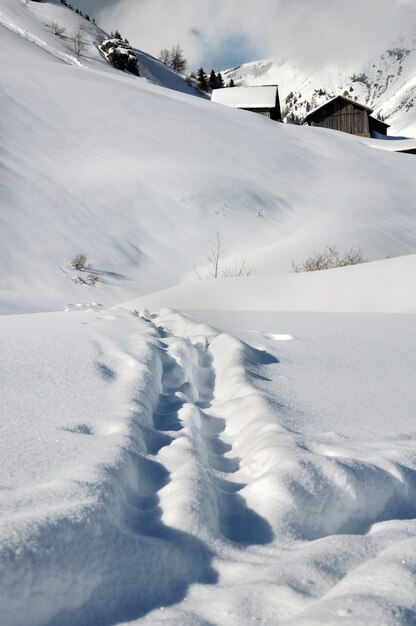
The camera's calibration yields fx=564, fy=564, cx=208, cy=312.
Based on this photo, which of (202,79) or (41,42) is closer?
(41,42)

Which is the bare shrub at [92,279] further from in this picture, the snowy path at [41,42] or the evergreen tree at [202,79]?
the evergreen tree at [202,79]

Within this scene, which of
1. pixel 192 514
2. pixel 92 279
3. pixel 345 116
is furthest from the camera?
pixel 345 116

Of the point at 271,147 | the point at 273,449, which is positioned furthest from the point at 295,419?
the point at 271,147

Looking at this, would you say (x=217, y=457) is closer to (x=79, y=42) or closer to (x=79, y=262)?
(x=79, y=262)

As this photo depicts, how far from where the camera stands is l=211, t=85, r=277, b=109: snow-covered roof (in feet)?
124

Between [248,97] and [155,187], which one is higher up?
[248,97]

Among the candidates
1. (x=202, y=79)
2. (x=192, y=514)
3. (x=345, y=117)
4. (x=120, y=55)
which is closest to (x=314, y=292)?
(x=192, y=514)

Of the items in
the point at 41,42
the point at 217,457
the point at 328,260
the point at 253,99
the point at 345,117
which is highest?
the point at 41,42

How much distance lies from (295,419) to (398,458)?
51cm

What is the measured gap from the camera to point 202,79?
170 ft

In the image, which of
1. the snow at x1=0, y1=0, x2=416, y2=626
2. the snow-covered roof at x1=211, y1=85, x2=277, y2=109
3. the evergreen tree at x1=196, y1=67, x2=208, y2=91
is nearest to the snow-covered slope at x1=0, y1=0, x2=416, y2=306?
the snow at x1=0, y1=0, x2=416, y2=626

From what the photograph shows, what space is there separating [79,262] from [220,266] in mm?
3233

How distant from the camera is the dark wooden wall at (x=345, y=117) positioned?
37.7m

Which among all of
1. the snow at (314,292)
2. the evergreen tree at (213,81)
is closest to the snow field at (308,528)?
the snow at (314,292)
